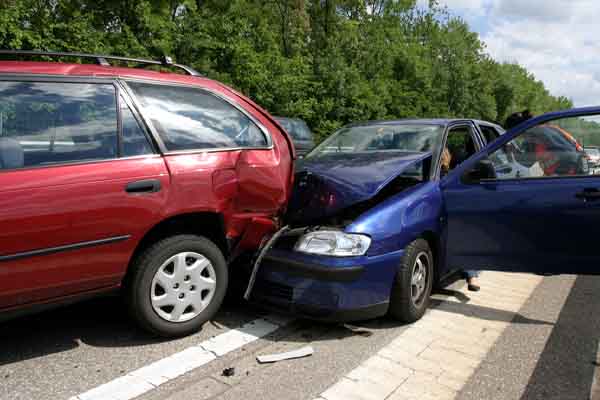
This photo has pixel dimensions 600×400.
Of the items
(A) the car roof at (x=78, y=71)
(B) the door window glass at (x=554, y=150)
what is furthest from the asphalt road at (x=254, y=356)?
(A) the car roof at (x=78, y=71)

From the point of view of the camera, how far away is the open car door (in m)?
3.84

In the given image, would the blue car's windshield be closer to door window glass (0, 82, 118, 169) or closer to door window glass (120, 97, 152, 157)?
door window glass (120, 97, 152, 157)

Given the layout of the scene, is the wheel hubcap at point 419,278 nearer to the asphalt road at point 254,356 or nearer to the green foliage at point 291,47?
the asphalt road at point 254,356

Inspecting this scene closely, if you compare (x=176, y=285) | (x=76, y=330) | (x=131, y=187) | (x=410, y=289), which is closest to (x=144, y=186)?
(x=131, y=187)

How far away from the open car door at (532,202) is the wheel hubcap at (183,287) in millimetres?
1940

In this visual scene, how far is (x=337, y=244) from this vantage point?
374 centimetres

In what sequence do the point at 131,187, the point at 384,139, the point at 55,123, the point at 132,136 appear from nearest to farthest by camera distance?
the point at 55,123, the point at 131,187, the point at 132,136, the point at 384,139

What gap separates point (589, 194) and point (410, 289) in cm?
140

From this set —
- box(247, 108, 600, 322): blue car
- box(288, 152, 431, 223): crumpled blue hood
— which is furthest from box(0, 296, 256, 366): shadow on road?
box(288, 152, 431, 223): crumpled blue hood

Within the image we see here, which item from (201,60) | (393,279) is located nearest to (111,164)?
(393,279)

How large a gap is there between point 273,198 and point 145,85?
122cm

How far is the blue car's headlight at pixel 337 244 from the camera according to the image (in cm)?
371

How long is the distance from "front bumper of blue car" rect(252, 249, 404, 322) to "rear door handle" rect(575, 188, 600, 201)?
1.30 metres

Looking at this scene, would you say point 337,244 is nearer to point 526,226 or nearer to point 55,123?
point 526,226
